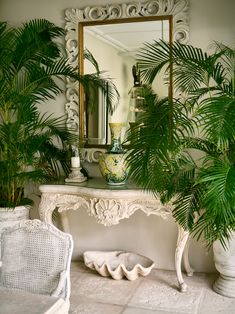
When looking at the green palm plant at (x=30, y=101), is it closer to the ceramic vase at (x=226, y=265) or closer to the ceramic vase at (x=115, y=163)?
the ceramic vase at (x=115, y=163)

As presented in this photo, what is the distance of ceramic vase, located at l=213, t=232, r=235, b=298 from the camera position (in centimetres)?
317

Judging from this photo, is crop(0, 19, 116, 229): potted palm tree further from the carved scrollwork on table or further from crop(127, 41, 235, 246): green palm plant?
crop(127, 41, 235, 246): green palm plant

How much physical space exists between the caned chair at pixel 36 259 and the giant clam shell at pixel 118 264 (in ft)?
4.62

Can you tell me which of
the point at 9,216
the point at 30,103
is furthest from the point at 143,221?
the point at 30,103

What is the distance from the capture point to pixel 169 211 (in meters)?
3.27

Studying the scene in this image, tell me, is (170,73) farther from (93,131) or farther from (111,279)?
(111,279)

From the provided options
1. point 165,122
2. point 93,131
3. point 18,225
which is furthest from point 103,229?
point 18,225

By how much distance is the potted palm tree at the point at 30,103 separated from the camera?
3.45 m

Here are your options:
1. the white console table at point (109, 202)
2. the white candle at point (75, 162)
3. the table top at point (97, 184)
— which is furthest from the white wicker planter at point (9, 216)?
the white candle at point (75, 162)

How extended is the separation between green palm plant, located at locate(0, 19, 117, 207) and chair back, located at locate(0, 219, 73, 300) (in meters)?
1.17

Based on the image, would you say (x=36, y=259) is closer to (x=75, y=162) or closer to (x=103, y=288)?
(x=103, y=288)

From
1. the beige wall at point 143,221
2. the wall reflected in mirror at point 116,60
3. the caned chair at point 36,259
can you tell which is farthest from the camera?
the wall reflected in mirror at point 116,60

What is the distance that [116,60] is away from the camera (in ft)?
12.1

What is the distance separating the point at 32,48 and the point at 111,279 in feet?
6.64
